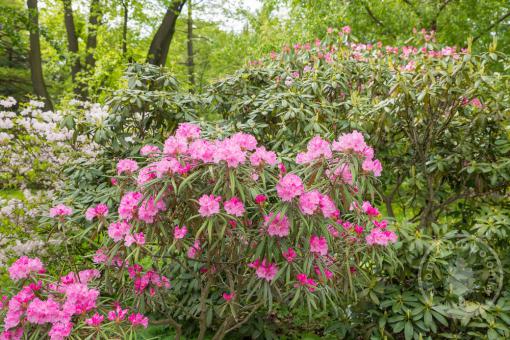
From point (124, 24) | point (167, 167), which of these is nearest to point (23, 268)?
point (167, 167)

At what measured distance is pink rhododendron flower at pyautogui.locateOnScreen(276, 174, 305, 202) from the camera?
1913 mm

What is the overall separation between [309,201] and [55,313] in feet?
4.16

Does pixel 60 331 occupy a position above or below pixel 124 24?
below

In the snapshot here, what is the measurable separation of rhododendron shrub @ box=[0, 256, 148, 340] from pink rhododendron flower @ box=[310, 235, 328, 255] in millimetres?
934

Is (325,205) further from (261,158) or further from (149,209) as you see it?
(149,209)

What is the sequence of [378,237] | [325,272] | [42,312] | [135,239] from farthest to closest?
[378,237] < [325,272] < [135,239] < [42,312]

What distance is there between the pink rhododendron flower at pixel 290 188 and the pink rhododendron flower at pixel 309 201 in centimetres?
3

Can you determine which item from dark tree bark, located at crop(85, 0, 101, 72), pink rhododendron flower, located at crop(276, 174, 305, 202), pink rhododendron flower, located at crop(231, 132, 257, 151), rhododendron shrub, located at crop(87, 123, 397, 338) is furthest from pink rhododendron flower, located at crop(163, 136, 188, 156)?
dark tree bark, located at crop(85, 0, 101, 72)

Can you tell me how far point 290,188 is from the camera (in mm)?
1913

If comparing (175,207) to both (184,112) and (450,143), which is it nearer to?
(184,112)

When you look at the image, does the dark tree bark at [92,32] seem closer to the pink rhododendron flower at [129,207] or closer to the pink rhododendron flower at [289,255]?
the pink rhododendron flower at [129,207]

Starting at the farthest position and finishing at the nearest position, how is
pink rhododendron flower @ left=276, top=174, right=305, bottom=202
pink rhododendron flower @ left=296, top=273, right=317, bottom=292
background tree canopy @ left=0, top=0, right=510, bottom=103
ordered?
background tree canopy @ left=0, top=0, right=510, bottom=103
pink rhododendron flower @ left=296, top=273, right=317, bottom=292
pink rhododendron flower @ left=276, top=174, right=305, bottom=202

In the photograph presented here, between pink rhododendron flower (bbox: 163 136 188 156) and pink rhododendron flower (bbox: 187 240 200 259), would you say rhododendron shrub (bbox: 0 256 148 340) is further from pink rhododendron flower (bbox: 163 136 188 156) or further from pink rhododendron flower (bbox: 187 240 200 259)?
pink rhododendron flower (bbox: 163 136 188 156)

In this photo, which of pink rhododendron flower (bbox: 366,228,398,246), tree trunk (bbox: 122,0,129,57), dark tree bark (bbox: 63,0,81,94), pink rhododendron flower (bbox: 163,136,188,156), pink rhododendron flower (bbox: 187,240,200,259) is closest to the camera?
pink rhododendron flower (bbox: 163,136,188,156)
